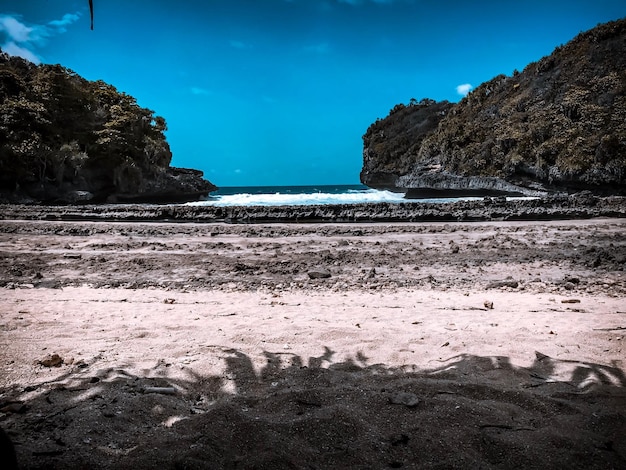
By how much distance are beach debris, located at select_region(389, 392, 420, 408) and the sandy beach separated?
2 cm

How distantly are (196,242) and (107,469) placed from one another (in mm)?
10930

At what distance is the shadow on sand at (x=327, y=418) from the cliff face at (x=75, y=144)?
34997 millimetres

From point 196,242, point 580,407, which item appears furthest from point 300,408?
point 196,242

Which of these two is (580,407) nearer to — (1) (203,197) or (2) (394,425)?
(2) (394,425)

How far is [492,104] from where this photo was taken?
58.4 metres

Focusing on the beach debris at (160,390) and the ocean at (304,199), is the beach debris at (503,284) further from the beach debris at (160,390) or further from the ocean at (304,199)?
the ocean at (304,199)

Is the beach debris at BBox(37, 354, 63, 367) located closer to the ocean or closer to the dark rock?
the dark rock

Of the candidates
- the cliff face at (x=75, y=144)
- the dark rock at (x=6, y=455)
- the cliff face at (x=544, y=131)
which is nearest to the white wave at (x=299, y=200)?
the cliff face at (x=75, y=144)

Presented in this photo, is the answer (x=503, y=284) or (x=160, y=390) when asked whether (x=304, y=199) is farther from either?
(x=160, y=390)

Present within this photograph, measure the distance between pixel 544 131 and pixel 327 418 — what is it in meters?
48.8

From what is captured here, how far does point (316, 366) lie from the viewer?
3602mm

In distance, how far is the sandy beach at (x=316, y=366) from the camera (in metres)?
2.23

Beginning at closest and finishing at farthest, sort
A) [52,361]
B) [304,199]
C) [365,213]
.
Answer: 1. [52,361]
2. [365,213]
3. [304,199]

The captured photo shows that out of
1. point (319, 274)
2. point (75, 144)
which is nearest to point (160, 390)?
point (319, 274)
